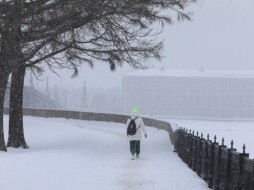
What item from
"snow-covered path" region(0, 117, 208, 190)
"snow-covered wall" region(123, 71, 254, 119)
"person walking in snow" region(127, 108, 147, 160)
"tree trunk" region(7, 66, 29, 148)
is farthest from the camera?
"snow-covered wall" region(123, 71, 254, 119)

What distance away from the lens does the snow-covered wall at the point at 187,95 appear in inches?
3674

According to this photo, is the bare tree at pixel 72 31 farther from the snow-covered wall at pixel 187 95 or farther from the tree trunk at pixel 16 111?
the snow-covered wall at pixel 187 95

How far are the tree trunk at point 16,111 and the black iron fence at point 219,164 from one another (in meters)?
7.54

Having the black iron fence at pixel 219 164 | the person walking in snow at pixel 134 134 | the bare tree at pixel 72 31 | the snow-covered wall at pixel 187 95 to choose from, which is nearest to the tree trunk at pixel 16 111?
the bare tree at pixel 72 31

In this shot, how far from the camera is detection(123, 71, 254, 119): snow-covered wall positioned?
93.3 meters

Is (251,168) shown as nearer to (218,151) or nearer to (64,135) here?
(218,151)

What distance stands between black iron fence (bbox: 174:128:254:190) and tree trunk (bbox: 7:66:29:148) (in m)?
7.54

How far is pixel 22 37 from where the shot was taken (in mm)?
15109

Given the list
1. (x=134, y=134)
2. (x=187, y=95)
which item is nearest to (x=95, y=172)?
(x=134, y=134)

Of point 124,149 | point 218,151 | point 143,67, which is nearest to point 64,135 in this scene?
point 124,149

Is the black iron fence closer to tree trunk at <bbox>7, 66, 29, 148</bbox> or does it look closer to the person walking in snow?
the person walking in snow

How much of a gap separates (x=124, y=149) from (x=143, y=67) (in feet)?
11.3

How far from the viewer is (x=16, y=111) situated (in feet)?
61.3

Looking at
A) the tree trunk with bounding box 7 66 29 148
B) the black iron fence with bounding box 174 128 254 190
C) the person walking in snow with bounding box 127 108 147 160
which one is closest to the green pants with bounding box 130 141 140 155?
the person walking in snow with bounding box 127 108 147 160
